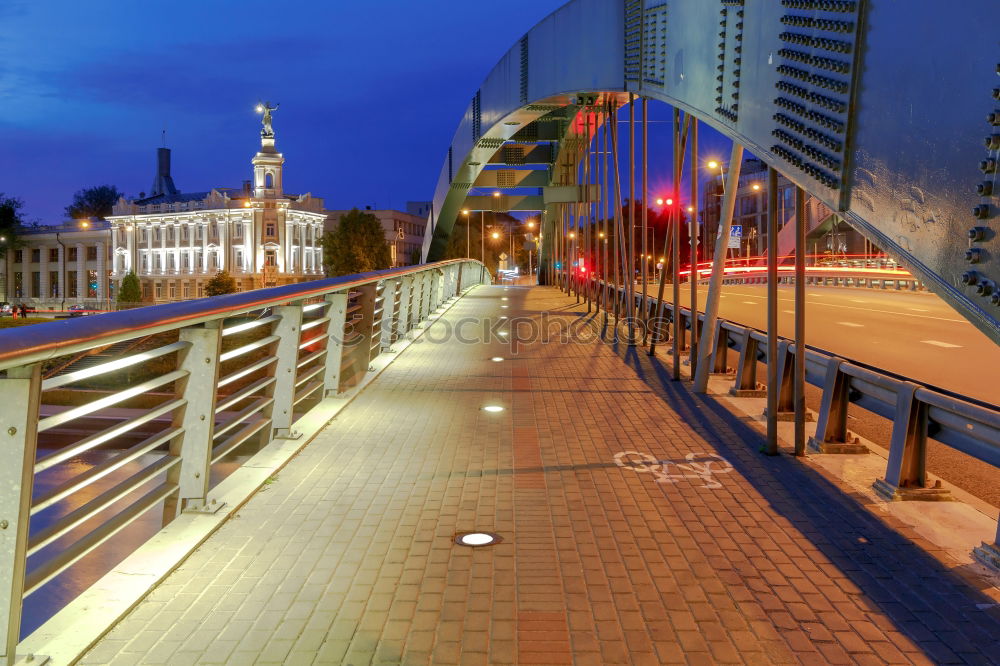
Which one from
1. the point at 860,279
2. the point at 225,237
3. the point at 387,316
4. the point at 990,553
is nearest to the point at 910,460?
the point at 990,553

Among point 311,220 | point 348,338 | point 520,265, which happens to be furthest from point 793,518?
point 520,265

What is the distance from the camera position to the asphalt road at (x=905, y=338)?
42.4 ft

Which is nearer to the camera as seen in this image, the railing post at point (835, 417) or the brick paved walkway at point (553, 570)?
the brick paved walkway at point (553, 570)

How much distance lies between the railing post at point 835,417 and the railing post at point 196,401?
4.69 meters

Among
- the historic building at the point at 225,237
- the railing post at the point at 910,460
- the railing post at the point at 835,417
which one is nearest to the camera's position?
the railing post at the point at 910,460

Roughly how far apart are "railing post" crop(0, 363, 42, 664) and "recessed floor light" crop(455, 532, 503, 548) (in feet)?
7.75

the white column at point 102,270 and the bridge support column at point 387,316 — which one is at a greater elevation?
the bridge support column at point 387,316

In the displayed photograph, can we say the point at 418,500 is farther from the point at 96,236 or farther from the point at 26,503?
the point at 96,236

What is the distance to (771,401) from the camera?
7504 mm

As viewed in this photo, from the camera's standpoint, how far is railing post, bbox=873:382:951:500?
6020 mm

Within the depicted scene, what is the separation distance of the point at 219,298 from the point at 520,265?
167772 mm

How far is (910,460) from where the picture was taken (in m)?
6.09

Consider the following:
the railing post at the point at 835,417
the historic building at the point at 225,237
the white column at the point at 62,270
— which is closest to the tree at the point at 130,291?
the historic building at the point at 225,237

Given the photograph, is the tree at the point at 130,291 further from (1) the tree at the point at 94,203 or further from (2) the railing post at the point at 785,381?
(2) the railing post at the point at 785,381
